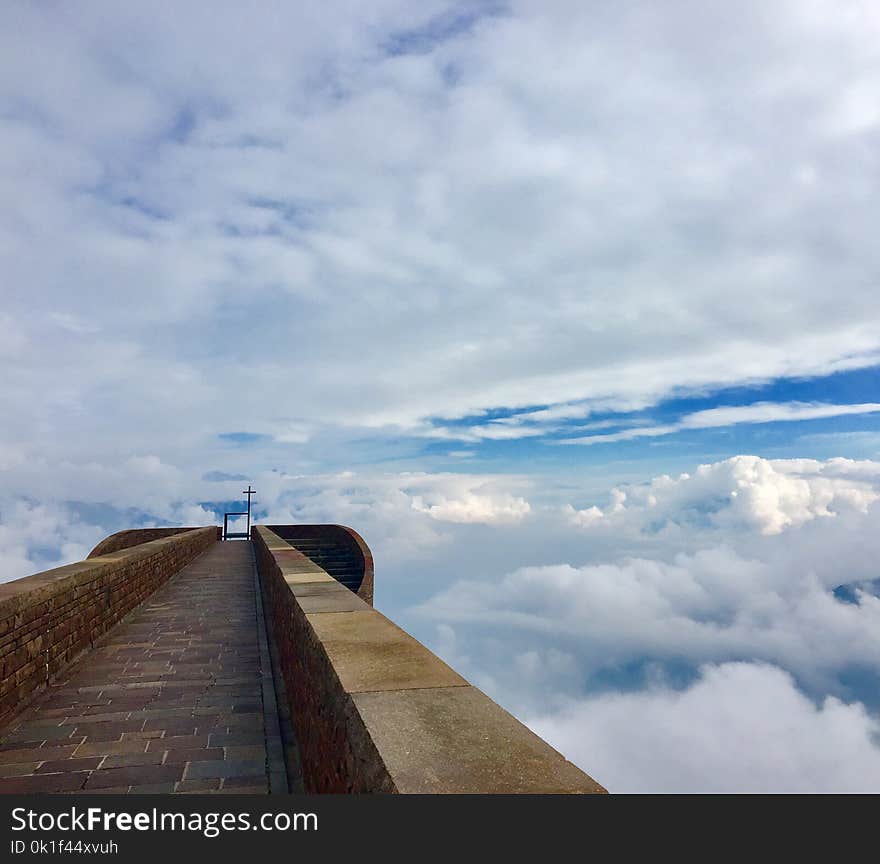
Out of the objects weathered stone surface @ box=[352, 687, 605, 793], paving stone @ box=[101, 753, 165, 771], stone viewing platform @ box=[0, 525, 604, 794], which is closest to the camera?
weathered stone surface @ box=[352, 687, 605, 793]

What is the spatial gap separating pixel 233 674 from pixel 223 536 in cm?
3101

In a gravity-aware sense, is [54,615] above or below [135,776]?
above

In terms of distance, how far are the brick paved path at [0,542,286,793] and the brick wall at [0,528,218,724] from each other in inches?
7.5

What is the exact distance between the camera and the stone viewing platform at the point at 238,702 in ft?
6.57

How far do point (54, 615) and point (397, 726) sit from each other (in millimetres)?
5395

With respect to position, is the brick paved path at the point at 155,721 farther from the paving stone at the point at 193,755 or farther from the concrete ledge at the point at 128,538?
the concrete ledge at the point at 128,538

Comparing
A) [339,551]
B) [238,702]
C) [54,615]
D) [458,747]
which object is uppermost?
[458,747]

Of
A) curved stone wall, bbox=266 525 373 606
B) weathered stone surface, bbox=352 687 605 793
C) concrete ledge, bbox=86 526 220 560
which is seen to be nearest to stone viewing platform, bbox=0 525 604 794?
weathered stone surface, bbox=352 687 605 793

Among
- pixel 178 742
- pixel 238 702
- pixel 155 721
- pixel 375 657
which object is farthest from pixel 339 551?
pixel 375 657

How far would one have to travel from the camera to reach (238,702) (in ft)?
17.1

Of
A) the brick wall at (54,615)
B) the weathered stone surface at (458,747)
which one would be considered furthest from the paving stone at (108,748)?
the weathered stone surface at (458,747)

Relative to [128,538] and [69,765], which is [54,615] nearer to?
[69,765]

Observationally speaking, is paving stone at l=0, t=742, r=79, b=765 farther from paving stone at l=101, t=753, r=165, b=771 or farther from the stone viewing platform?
paving stone at l=101, t=753, r=165, b=771

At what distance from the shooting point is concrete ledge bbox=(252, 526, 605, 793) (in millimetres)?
1783
